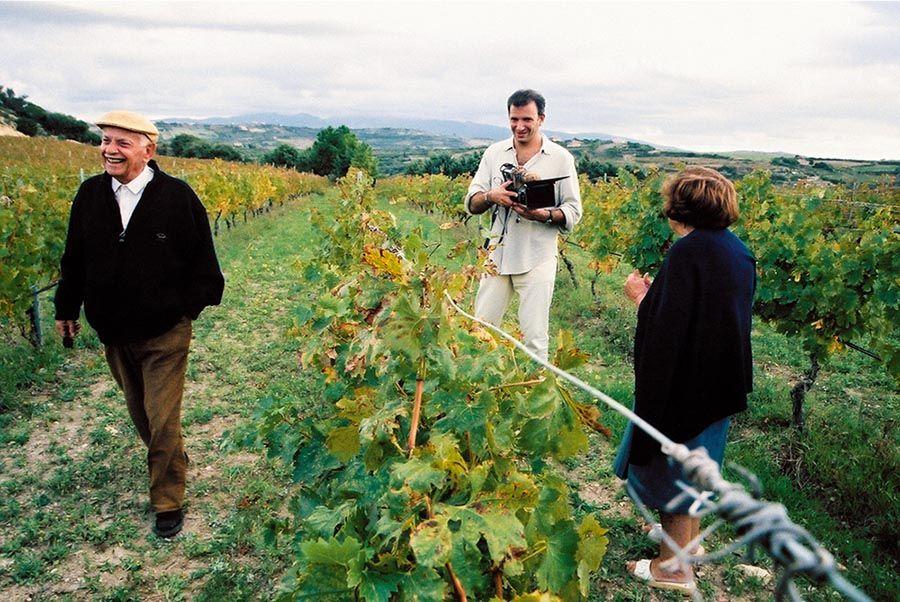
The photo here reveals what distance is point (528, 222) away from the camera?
4.16 metres

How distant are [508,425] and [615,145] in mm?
74527

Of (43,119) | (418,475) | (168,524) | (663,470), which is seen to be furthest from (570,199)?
(43,119)

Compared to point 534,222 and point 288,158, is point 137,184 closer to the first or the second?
point 534,222

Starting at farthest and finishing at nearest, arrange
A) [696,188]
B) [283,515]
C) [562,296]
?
[562,296]
[283,515]
[696,188]

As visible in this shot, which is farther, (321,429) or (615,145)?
(615,145)

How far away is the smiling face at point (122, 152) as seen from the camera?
10.0ft

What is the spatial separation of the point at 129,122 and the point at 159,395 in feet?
4.75

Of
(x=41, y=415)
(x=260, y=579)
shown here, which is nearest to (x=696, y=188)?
(x=260, y=579)

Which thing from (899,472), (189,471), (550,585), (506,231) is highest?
(506,231)

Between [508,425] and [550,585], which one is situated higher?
[508,425]

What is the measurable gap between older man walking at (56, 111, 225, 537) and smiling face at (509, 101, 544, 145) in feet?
6.88

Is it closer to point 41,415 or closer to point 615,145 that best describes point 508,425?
point 41,415

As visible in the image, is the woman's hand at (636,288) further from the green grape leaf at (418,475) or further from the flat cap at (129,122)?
the flat cap at (129,122)

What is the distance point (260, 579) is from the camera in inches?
121
